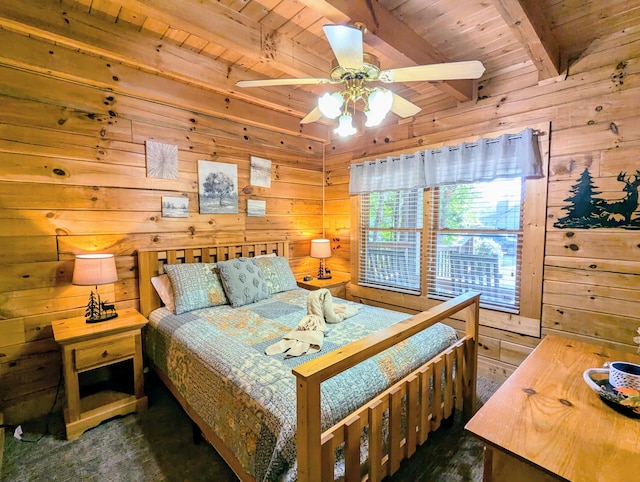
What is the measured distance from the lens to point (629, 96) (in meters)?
1.99

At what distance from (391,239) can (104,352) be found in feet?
8.99

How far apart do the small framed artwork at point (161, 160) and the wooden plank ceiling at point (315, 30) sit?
1.98 ft

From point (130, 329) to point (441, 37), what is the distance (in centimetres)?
302

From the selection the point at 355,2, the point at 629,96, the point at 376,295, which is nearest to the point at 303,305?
the point at 376,295

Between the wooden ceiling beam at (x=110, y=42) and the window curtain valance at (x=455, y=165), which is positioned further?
the window curtain valance at (x=455, y=165)

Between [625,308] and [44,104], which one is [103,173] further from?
[625,308]

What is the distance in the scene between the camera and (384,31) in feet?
5.82

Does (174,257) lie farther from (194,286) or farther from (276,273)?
(276,273)

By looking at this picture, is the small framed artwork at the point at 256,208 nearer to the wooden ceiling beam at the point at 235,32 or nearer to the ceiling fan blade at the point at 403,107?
the wooden ceiling beam at the point at 235,32

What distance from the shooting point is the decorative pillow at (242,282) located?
256 centimetres

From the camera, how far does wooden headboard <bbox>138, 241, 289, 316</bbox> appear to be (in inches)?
100.0

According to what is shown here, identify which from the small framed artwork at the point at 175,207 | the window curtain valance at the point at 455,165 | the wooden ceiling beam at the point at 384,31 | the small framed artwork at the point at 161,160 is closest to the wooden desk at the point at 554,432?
the window curtain valance at the point at 455,165

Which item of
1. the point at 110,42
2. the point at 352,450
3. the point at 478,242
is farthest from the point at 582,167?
the point at 110,42

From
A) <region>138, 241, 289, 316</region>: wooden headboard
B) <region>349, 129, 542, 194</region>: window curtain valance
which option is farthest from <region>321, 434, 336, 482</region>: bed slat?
<region>349, 129, 542, 194</region>: window curtain valance
